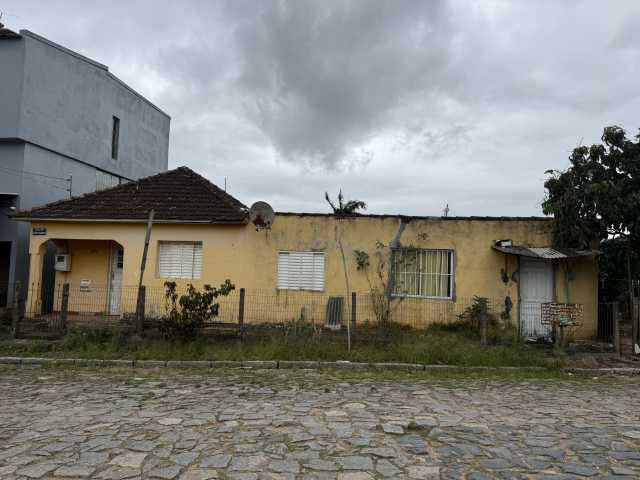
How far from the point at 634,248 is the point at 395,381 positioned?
742 cm

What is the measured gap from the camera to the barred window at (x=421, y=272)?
512 inches

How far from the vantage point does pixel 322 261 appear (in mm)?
13367

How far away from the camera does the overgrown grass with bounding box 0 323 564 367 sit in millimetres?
9695

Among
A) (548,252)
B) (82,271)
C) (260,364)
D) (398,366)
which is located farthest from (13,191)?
(548,252)

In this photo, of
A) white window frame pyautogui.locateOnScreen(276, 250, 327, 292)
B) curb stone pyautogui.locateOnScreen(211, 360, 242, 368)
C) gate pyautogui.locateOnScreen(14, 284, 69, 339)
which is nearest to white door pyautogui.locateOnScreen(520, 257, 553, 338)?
white window frame pyautogui.locateOnScreen(276, 250, 327, 292)

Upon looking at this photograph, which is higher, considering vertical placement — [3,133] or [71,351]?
[3,133]

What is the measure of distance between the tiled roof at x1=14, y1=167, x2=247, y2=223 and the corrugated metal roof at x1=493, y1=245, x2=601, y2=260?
24.2ft

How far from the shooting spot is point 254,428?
5367 mm

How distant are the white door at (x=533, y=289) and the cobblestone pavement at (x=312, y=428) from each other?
13.1 feet

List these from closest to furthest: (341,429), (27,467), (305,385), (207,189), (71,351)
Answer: (27,467)
(341,429)
(305,385)
(71,351)
(207,189)

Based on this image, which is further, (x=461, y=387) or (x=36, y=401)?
(x=461, y=387)

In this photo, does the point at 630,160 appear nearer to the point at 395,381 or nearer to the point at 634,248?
the point at 634,248

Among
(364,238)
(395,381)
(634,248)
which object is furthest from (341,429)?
(634,248)

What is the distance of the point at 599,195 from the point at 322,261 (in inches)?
282
